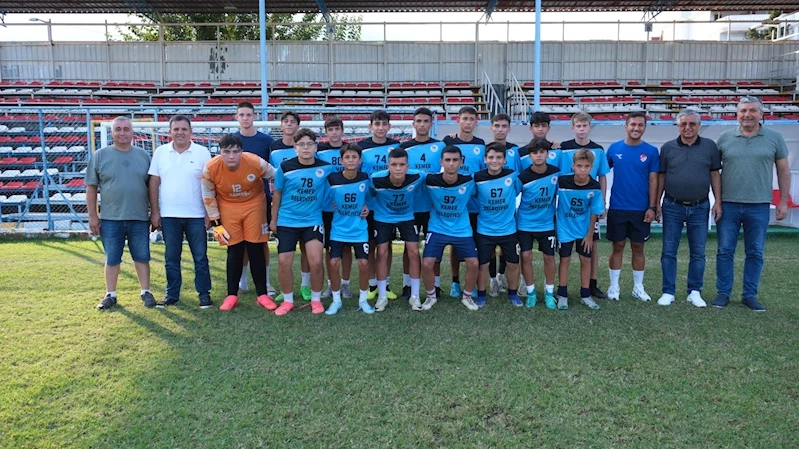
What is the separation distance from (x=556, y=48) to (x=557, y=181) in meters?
18.0

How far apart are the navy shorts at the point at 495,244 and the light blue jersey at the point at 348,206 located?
1.09 metres

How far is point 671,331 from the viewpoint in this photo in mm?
4336

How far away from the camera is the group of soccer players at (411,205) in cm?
488

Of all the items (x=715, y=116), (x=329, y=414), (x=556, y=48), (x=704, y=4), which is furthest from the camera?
(x=556, y=48)

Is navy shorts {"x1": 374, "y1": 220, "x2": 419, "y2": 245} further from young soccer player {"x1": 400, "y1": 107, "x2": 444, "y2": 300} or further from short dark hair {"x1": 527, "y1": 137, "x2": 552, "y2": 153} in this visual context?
short dark hair {"x1": 527, "y1": 137, "x2": 552, "y2": 153}

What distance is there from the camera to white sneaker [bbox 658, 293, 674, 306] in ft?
16.8

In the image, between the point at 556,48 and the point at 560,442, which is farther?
the point at 556,48

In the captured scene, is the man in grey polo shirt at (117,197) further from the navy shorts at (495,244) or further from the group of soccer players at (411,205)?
the navy shorts at (495,244)

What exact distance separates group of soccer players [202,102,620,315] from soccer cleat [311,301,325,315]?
2 centimetres

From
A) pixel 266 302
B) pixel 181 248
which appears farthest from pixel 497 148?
pixel 181 248

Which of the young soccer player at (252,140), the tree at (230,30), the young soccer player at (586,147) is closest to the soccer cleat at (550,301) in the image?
the young soccer player at (586,147)

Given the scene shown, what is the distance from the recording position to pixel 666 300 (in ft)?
16.9

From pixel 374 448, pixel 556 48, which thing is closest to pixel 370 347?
pixel 374 448

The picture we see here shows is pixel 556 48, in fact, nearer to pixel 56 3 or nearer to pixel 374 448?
pixel 56 3
